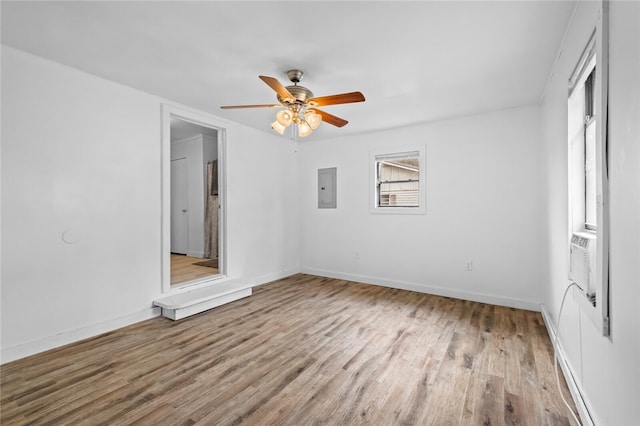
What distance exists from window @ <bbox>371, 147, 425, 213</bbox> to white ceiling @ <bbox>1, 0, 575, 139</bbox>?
4.14 ft

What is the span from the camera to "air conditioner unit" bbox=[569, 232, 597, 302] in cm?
157

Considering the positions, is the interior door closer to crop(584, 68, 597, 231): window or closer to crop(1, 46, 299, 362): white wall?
crop(1, 46, 299, 362): white wall

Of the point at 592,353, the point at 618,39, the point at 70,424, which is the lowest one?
the point at 70,424

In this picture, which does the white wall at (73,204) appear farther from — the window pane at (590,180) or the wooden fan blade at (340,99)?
the window pane at (590,180)

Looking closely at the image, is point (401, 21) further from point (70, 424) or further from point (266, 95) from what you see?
point (70, 424)

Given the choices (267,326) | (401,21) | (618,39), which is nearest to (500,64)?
(401,21)

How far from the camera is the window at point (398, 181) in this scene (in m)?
4.36

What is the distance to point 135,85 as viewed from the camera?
302 cm

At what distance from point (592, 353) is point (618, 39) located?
1542 millimetres

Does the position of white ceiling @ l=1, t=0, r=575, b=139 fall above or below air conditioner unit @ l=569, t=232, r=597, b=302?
above

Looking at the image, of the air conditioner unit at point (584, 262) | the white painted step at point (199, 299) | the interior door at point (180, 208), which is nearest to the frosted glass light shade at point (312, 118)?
the air conditioner unit at point (584, 262)

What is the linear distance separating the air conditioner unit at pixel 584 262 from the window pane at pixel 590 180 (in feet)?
0.54

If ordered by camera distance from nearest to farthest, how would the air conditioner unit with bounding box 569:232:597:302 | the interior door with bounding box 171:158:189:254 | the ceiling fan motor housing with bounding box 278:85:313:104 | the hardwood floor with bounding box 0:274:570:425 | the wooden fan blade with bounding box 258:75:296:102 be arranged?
the air conditioner unit with bounding box 569:232:597:302 < the hardwood floor with bounding box 0:274:570:425 < the wooden fan blade with bounding box 258:75:296:102 < the ceiling fan motor housing with bounding box 278:85:313:104 < the interior door with bounding box 171:158:189:254

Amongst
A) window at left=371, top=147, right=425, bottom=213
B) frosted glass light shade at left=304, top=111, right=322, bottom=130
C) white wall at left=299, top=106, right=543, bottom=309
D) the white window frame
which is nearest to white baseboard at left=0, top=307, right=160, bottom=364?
frosted glass light shade at left=304, top=111, right=322, bottom=130
